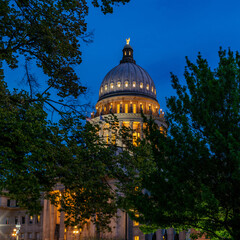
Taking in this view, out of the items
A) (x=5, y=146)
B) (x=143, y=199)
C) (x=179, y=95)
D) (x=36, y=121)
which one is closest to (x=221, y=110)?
(x=179, y=95)

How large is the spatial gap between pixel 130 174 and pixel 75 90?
16.5ft

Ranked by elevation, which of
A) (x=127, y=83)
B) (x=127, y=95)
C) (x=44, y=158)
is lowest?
(x=44, y=158)

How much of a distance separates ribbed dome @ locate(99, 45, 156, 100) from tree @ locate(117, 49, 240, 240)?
247 feet

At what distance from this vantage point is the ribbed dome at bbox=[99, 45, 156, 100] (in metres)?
91.1

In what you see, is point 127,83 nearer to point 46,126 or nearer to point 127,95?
point 127,95

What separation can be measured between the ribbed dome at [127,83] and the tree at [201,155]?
247 ft

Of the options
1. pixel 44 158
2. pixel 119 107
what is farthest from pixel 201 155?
pixel 119 107

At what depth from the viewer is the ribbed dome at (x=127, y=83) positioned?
Result: 9106 cm

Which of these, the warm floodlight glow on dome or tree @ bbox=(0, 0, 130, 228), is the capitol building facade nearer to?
the warm floodlight glow on dome

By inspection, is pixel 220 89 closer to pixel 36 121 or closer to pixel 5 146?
pixel 36 121

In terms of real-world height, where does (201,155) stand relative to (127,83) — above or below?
below

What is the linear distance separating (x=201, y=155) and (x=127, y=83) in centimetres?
8001

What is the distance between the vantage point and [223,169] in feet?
41.0

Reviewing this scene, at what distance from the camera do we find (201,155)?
12.7 metres
